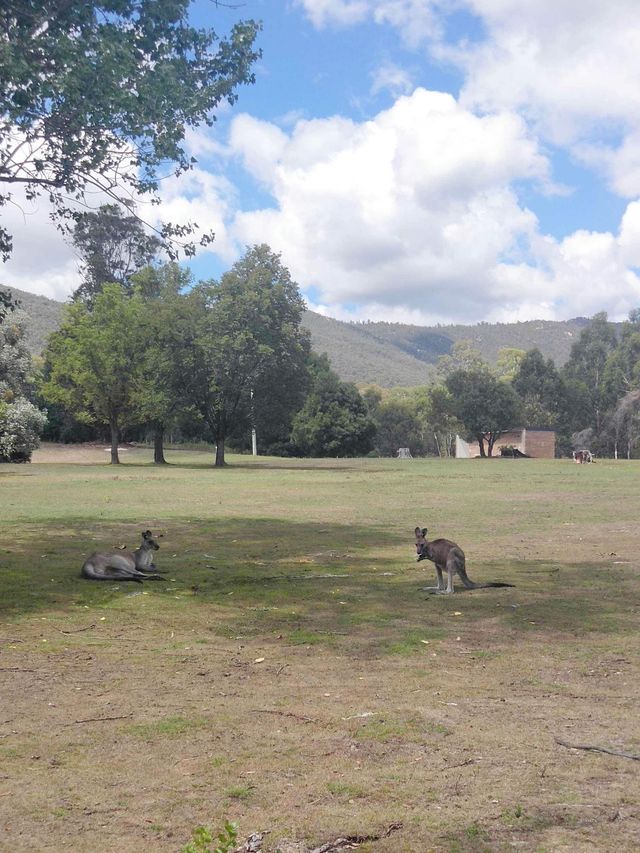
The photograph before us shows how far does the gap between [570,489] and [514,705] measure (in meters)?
27.0

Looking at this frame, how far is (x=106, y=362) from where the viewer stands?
53.1m

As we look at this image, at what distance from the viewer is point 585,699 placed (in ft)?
20.5

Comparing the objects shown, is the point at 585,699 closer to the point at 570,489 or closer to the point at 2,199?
the point at 2,199

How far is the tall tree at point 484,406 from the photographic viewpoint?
295ft

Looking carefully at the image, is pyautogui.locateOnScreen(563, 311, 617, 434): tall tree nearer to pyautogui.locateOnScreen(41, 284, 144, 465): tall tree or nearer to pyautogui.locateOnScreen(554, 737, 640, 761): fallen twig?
pyautogui.locateOnScreen(41, 284, 144, 465): tall tree

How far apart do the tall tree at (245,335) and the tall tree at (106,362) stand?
460 cm

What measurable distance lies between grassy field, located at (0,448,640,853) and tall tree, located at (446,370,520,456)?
250 ft

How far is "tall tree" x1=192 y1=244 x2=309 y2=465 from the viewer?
50234mm

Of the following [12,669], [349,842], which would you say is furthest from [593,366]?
[349,842]

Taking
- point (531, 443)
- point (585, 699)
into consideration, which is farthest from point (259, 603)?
point (531, 443)

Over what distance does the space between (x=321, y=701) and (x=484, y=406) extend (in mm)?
85792

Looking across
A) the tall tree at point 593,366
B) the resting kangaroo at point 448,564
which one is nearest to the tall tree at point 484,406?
the tall tree at point 593,366

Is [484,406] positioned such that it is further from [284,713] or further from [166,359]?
[284,713]

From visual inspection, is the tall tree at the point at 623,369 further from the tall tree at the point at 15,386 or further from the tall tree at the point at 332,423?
the tall tree at the point at 15,386
